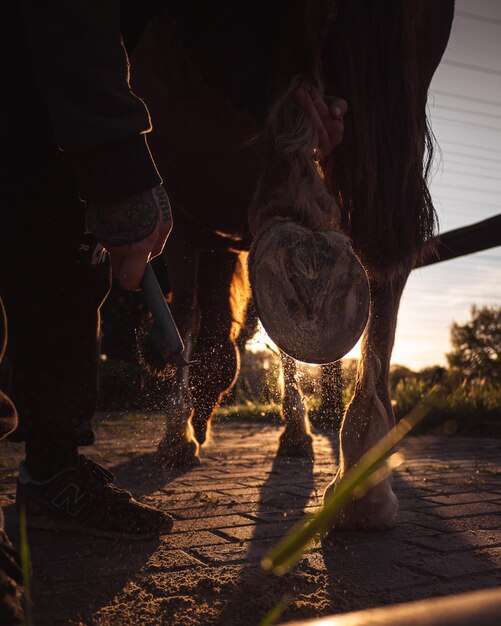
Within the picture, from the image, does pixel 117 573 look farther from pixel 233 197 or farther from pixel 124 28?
pixel 233 197

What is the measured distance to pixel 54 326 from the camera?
81.0 inches

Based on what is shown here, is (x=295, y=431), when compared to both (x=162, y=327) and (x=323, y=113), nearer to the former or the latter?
(x=323, y=113)

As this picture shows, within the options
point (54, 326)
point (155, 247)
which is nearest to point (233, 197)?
point (54, 326)

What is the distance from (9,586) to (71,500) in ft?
3.43

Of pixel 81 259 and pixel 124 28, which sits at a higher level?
pixel 124 28

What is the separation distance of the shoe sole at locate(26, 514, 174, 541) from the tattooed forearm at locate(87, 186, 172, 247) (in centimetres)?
91

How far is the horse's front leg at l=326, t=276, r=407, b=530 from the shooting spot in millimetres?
2041

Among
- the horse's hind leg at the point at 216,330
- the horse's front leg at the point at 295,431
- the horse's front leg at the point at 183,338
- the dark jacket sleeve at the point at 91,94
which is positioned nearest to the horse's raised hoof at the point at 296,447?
the horse's front leg at the point at 295,431

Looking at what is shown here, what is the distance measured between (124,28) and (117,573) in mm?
1612

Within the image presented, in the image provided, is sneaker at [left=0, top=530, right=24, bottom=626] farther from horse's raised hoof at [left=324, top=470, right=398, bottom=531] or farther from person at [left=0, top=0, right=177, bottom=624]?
horse's raised hoof at [left=324, top=470, right=398, bottom=531]

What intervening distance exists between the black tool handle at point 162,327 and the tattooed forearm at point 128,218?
126mm

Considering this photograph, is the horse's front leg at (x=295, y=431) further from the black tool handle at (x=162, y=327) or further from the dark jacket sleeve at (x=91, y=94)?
the dark jacket sleeve at (x=91, y=94)

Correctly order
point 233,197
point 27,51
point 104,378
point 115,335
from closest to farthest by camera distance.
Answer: point 27,51 → point 233,197 → point 104,378 → point 115,335

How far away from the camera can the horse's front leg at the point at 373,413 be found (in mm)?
2041
